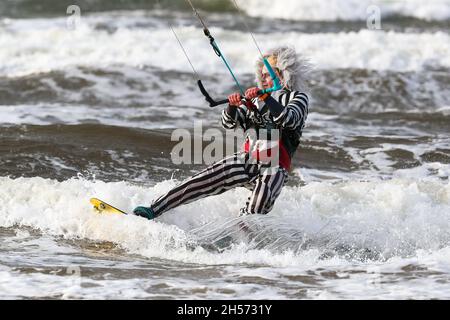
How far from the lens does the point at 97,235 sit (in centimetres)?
770

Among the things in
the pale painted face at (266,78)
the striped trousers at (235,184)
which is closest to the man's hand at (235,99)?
the pale painted face at (266,78)

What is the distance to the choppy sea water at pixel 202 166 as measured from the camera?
646 centimetres

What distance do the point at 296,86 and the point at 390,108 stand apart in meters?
8.18

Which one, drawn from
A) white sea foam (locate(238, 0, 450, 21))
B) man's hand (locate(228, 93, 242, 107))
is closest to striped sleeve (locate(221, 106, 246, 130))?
man's hand (locate(228, 93, 242, 107))

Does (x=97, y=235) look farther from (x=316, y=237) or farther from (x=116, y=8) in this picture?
(x=116, y=8)

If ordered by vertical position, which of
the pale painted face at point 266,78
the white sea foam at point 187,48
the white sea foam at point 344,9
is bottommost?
the pale painted face at point 266,78

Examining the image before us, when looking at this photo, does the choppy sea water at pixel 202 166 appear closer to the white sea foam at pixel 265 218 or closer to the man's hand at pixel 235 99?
the white sea foam at pixel 265 218

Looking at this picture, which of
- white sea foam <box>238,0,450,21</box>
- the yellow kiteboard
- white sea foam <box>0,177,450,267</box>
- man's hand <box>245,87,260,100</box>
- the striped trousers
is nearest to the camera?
man's hand <box>245,87,260,100</box>

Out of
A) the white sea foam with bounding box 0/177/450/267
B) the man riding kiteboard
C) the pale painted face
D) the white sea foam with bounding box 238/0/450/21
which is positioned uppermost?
the white sea foam with bounding box 238/0/450/21

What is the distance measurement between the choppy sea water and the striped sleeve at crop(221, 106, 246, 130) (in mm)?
772

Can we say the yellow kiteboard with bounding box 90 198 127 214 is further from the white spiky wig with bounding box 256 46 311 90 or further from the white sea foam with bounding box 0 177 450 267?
the white spiky wig with bounding box 256 46 311 90

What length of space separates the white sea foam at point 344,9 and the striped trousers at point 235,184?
17109mm

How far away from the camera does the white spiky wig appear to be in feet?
24.3

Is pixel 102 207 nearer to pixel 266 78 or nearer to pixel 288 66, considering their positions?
pixel 266 78
